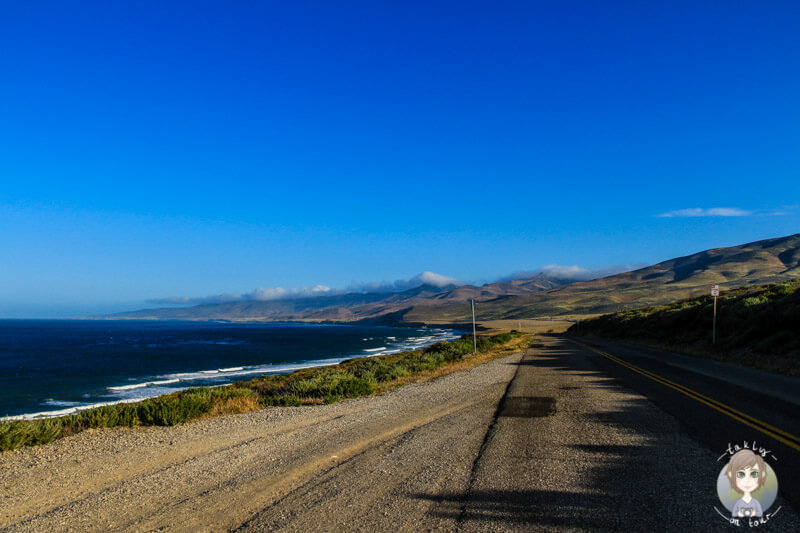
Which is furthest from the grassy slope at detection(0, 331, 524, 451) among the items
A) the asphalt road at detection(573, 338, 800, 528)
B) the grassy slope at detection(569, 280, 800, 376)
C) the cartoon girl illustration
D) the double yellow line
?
the grassy slope at detection(569, 280, 800, 376)

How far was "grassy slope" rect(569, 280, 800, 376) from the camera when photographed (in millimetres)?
20947

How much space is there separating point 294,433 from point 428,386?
27.3ft

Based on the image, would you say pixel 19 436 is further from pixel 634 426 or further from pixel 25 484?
pixel 634 426

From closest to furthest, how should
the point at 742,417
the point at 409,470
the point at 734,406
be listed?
1. the point at 409,470
2. the point at 742,417
3. the point at 734,406

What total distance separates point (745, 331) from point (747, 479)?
1051 inches

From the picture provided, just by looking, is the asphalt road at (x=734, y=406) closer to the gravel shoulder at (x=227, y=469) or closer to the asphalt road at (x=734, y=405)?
the asphalt road at (x=734, y=405)

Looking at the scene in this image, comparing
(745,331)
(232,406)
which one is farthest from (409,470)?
(745,331)

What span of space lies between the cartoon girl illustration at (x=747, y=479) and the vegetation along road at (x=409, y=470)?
25 centimetres

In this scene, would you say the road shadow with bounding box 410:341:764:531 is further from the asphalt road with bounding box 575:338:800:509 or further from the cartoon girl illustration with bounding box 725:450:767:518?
the asphalt road with bounding box 575:338:800:509

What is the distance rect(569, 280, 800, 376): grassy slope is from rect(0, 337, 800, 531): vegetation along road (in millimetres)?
11983

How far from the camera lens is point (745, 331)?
88.0ft

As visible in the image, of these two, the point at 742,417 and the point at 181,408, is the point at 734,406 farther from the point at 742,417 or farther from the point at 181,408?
the point at 181,408

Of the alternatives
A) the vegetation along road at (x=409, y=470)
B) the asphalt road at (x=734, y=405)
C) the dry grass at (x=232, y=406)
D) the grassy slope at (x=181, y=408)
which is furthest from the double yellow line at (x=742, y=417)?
the dry grass at (x=232, y=406)

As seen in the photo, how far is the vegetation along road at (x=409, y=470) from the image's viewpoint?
5.22 m
